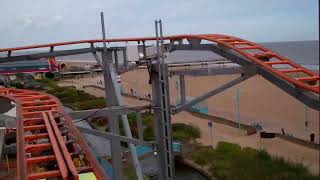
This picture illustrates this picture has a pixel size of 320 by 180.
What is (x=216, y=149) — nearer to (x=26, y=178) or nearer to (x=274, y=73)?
(x=274, y=73)

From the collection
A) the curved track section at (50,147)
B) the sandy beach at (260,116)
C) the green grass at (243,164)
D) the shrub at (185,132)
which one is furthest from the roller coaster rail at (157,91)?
the shrub at (185,132)

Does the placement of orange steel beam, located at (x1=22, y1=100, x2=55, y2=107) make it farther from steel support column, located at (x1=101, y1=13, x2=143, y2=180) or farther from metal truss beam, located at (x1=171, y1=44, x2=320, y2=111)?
metal truss beam, located at (x1=171, y1=44, x2=320, y2=111)

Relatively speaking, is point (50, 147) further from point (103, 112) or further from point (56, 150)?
point (103, 112)

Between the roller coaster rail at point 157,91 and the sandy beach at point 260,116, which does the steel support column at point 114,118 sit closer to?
the roller coaster rail at point 157,91

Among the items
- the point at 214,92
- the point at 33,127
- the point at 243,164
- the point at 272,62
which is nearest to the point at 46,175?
the point at 33,127

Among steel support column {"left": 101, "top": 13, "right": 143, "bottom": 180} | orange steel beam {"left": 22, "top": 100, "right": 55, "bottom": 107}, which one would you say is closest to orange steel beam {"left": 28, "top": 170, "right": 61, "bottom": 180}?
orange steel beam {"left": 22, "top": 100, "right": 55, "bottom": 107}

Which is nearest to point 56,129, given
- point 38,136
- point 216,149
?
point 38,136

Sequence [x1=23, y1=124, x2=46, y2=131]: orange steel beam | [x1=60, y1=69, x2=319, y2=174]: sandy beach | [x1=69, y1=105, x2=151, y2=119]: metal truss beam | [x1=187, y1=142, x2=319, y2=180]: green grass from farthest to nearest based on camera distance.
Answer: [x1=60, y1=69, x2=319, y2=174]: sandy beach, [x1=187, y1=142, x2=319, y2=180]: green grass, [x1=69, y1=105, x2=151, y2=119]: metal truss beam, [x1=23, y1=124, x2=46, y2=131]: orange steel beam
